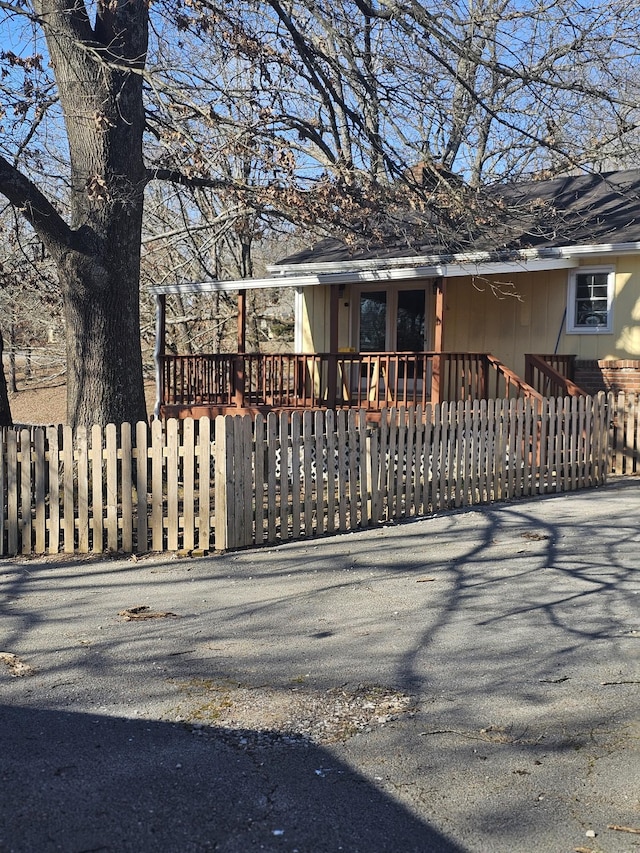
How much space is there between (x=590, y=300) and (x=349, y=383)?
190 inches

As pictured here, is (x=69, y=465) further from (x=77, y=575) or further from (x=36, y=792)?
(x=36, y=792)

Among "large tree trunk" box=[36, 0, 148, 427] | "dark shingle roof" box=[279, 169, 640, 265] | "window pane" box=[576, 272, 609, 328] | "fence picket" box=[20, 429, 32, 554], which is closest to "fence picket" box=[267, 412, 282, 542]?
"fence picket" box=[20, 429, 32, 554]

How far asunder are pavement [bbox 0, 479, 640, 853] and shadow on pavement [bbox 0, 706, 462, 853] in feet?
0.04

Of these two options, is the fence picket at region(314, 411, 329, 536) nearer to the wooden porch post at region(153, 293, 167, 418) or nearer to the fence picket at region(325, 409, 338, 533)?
the fence picket at region(325, 409, 338, 533)

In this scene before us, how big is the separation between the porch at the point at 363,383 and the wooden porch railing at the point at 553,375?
0.02m

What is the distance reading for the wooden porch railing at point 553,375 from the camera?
629 inches

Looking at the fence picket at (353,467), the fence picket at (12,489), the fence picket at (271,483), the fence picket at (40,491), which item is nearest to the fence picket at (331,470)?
the fence picket at (353,467)

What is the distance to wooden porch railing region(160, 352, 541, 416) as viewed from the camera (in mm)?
16031

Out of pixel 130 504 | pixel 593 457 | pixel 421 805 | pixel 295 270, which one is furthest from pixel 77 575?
pixel 295 270

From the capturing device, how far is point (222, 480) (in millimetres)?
9281

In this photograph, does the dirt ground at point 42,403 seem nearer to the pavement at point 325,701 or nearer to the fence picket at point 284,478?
the fence picket at point 284,478

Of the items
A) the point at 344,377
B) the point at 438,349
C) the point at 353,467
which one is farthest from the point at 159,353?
the point at 353,467

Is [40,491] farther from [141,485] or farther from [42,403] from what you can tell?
[42,403]

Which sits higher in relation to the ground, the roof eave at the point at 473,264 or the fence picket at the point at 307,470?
the roof eave at the point at 473,264
